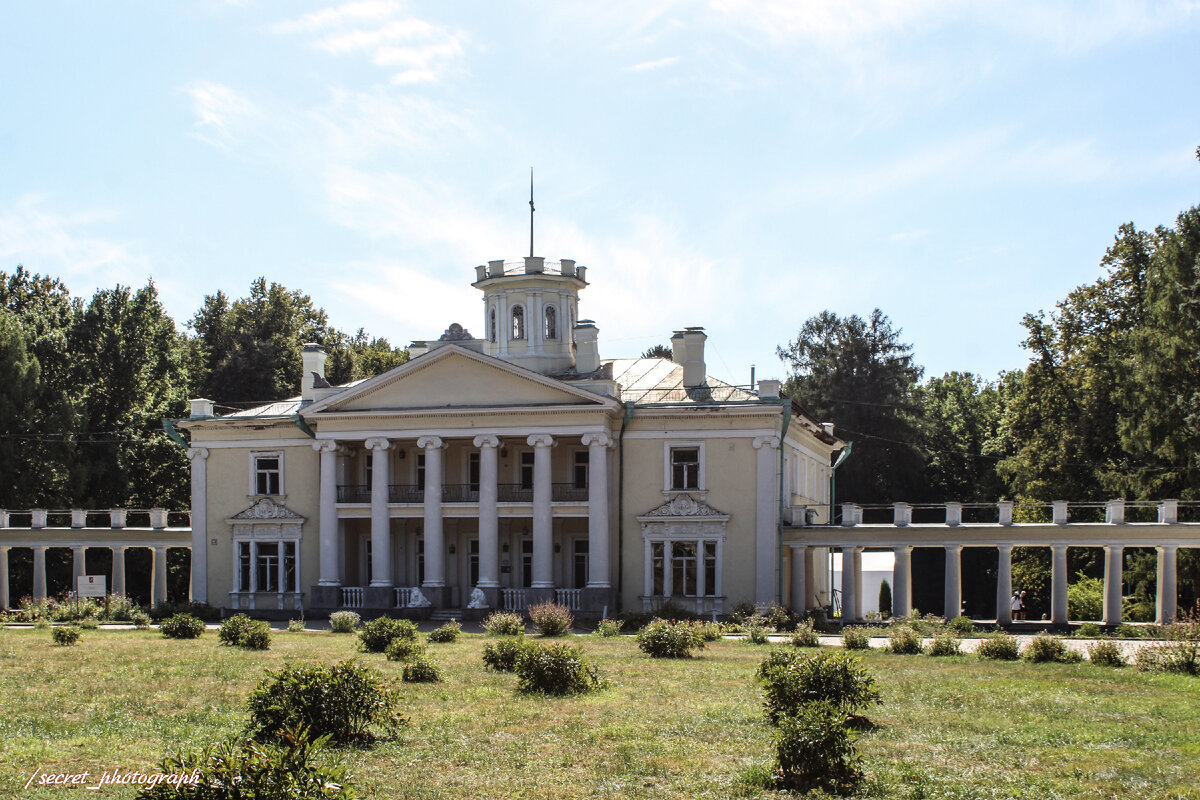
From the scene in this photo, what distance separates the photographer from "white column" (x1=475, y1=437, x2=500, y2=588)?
3900 cm

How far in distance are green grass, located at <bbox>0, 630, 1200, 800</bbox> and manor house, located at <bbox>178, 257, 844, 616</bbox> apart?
1501 centimetres

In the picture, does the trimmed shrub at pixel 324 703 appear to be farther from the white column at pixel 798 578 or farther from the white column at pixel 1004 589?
the white column at pixel 1004 589

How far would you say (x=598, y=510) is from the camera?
125 ft

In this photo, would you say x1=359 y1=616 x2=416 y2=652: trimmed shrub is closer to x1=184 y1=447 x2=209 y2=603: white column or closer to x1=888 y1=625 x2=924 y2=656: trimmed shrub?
x1=888 y1=625 x2=924 y2=656: trimmed shrub

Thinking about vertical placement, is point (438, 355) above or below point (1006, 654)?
above

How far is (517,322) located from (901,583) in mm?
16136

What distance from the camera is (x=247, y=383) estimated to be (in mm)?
64750

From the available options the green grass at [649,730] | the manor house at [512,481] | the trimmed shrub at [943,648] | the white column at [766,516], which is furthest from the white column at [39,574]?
the trimmed shrub at [943,648]

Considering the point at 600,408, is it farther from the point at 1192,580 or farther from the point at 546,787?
the point at 546,787

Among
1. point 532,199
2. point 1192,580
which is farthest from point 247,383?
point 1192,580

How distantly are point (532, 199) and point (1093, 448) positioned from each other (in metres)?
24.4

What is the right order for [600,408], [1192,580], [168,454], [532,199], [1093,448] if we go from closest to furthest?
[600,408], [1192,580], [532,199], [1093,448], [168,454]

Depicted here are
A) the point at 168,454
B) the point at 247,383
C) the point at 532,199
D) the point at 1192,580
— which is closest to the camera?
the point at 1192,580

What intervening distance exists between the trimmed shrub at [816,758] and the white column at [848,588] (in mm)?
25644
